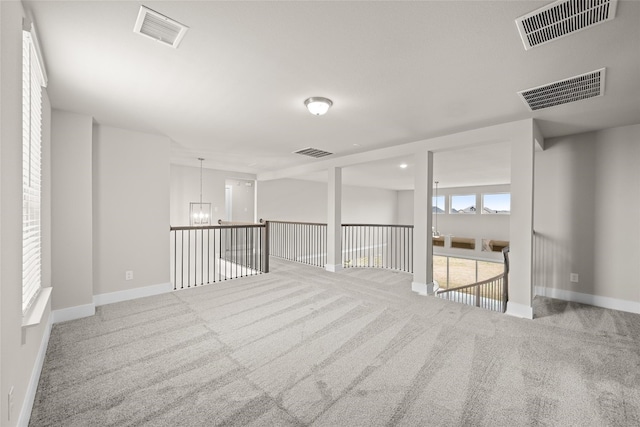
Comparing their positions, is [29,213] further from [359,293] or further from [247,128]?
[359,293]

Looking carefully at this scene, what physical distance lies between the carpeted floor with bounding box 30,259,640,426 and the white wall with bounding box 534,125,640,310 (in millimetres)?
559

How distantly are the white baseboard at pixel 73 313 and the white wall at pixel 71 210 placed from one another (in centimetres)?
5

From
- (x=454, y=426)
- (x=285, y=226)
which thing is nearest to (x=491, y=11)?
(x=454, y=426)

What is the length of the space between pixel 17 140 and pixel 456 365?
3433 millimetres

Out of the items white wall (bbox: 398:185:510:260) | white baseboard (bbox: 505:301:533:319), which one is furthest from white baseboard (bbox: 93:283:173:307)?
white wall (bbox: 398:185:510:260)

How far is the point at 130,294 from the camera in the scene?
395cm

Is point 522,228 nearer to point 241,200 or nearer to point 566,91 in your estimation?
point 566,91

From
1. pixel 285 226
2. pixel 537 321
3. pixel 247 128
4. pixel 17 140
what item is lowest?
pixel 537 321

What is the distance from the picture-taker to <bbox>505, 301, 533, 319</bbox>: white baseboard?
11.0ft

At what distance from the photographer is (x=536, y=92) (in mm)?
2627

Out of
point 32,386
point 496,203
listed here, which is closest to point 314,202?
point 496,203

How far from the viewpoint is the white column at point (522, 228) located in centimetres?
333

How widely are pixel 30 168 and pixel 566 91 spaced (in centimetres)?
467

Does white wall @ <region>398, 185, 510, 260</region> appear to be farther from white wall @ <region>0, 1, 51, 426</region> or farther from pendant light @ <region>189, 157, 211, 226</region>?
white wall @ <region>0, 1, 51, 426</region>
